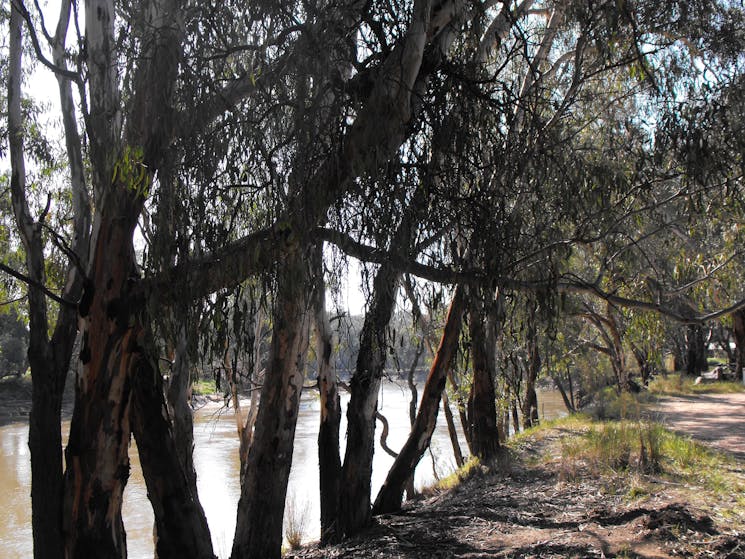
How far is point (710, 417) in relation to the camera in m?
12.1

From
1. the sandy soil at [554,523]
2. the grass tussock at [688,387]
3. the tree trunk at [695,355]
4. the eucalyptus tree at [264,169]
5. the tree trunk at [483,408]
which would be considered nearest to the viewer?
the eucalyptus tree at [264,169]

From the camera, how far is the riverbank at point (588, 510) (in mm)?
4832

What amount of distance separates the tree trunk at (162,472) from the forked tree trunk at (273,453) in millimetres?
880

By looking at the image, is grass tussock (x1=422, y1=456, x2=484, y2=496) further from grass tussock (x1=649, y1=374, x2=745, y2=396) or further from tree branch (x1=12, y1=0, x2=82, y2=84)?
grass tussock (x1=649, y1=374, x2=745, y2=396)

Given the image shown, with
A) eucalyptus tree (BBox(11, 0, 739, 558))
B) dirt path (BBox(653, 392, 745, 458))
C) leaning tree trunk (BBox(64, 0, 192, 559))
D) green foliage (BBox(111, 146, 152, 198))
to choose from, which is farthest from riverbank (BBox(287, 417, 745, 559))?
green foliage (BBox(111, 146, 152, 198))

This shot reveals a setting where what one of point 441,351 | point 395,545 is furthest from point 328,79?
point 441,351

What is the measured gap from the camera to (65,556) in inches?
172

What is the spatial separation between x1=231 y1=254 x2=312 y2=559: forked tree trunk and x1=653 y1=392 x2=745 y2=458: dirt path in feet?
16.5

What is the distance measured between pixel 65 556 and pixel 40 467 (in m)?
1.21

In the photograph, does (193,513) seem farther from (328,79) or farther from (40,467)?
(328,79)

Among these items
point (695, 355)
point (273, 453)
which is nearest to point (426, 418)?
point (273, 453)

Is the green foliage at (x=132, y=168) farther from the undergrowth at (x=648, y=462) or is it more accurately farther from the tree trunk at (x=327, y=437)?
the undergrowth at (x=648, y=462)

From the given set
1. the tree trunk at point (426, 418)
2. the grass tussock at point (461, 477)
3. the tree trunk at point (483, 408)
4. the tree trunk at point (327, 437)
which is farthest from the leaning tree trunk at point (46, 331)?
the tree trunk at point (483, 408)

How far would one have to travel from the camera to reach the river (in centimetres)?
1116
